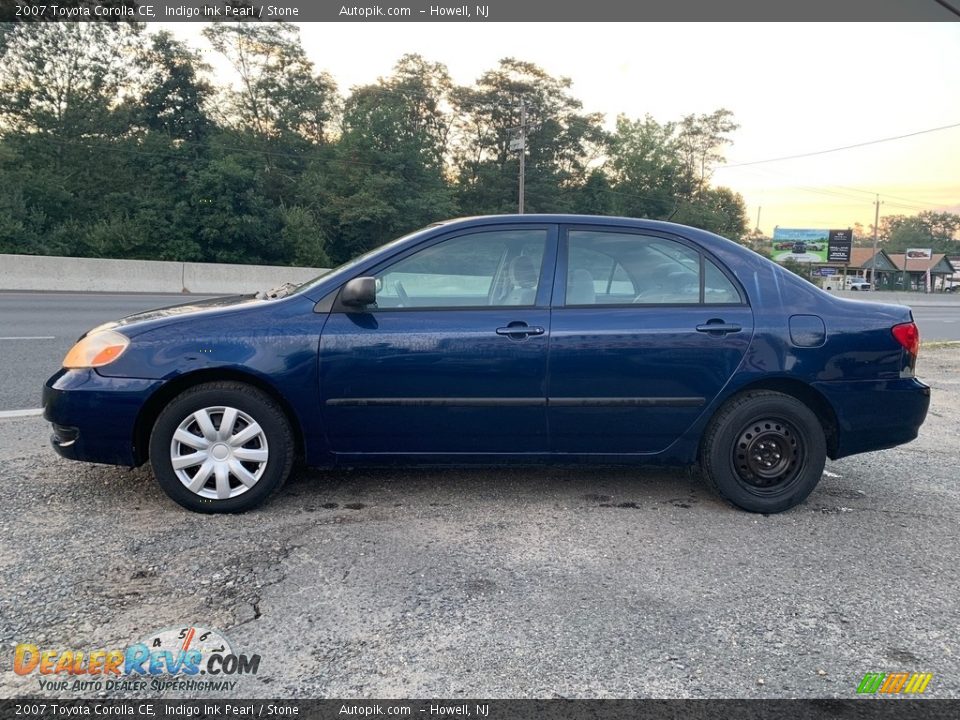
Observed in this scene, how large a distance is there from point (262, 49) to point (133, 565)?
40790 mm

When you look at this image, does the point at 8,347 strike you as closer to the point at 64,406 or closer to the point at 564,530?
the point at 64,406

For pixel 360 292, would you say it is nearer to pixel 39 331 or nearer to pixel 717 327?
pixel 717 327

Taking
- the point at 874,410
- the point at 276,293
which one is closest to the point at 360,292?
the point at 276,293

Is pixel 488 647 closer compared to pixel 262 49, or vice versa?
pixel 488 647

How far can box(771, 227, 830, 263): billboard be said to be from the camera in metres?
63.8

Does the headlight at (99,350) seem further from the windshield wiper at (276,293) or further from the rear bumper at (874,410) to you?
the rear bumper at (874,410)

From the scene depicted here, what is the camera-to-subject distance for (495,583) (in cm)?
273

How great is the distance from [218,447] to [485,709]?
1.97 meters

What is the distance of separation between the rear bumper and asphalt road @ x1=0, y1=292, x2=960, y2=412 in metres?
5.79

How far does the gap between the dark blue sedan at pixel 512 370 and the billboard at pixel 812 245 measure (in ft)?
212

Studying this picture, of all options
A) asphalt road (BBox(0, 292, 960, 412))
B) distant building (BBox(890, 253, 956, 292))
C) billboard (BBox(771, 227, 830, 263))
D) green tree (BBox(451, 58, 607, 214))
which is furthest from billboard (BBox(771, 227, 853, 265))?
asphalt road (BBox(0, 292, 960, 412))

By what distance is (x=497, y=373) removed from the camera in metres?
3.42

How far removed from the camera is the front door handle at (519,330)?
11.3ft

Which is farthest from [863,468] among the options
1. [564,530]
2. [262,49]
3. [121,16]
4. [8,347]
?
[262,49]
